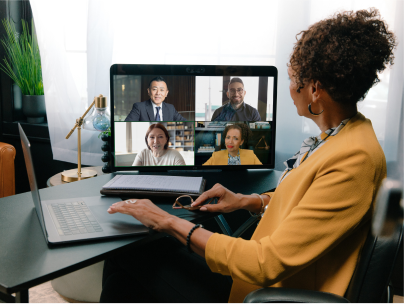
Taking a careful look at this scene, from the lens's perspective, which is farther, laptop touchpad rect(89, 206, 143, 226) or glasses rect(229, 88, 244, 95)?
glasses rect(229, 88, 244, 95)

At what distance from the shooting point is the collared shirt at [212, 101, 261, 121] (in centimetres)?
159

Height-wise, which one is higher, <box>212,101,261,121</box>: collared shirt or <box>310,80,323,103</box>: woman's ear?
<box>310,80,323,103</box>: woman's ear

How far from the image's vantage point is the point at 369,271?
29.5 inches

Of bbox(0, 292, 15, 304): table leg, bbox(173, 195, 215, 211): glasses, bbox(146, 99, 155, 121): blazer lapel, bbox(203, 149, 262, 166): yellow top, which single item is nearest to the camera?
bbox(0, 292, 15, 304): table leg

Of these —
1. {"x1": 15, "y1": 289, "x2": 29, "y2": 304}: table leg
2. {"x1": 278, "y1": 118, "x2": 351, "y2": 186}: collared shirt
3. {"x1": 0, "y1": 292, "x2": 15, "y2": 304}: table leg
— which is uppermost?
{"x1": 278, "y1": 118, "x2": 351, "y2": 186}: collared shirt

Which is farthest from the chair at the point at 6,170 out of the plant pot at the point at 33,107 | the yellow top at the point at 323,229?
the yellow top at the point at 323,229

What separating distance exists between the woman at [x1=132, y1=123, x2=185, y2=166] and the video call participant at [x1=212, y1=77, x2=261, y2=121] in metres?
0.23

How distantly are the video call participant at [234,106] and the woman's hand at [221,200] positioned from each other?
46cm

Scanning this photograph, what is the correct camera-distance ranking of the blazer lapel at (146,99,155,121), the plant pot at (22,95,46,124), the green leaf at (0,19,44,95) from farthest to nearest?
the plant pot at (22,95,46,124) → the green leaf at (0,19,44,95) → the blazer lapel at (146,99,155,121)

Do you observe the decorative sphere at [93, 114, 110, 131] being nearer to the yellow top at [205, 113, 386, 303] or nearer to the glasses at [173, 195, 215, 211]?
the glasses at [173, 195, 215, 211]

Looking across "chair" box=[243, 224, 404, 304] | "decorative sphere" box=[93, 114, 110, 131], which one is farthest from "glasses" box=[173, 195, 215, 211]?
"decorative sphere" box=[93, 114, 110, 131]

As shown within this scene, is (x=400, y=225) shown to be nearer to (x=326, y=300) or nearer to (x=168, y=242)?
(x=326, y=300)

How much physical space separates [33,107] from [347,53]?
2.44 meters

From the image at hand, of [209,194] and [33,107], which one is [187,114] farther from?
[33,107]
